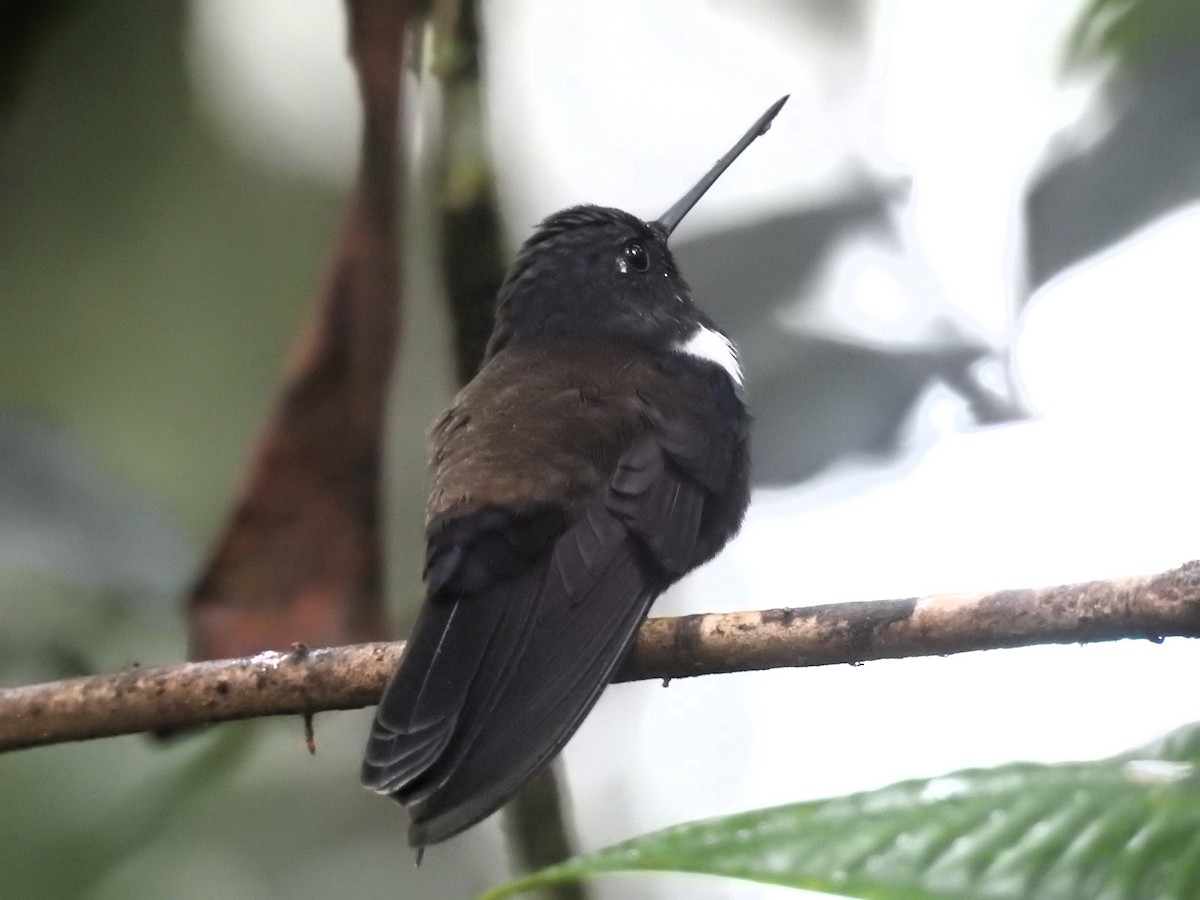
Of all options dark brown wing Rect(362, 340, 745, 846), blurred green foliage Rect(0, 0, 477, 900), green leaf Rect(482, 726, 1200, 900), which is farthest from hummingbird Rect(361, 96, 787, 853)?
blurred green foliage Rect(0, 0, 477, 900)

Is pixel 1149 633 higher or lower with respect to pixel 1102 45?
lower

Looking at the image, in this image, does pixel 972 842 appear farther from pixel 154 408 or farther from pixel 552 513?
pixel 154 408

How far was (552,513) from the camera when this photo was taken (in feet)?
4.48

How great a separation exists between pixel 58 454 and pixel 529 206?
3.41 feet

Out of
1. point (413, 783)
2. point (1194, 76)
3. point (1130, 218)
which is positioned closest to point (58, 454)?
point (413, 783)

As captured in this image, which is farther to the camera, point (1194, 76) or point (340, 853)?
point (340, 853)

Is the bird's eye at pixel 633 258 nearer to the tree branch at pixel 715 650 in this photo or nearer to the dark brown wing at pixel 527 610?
the dark brown wing at pixel 527 610

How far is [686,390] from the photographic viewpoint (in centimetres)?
160

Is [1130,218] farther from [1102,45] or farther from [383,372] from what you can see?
[383,372]

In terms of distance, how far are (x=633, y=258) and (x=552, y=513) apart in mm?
656

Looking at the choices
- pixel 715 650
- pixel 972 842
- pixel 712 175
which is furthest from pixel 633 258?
pixel 972 842

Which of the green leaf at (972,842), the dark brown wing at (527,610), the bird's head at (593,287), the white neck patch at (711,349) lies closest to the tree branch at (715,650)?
the dark brown wing at (527,610)

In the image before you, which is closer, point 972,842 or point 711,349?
point 972,842

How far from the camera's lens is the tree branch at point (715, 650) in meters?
0.99
